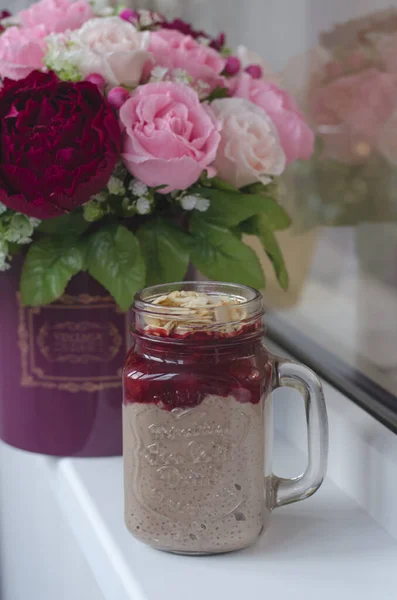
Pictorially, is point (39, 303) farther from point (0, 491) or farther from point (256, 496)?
point (0, 491)

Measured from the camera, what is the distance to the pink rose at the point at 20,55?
725mm

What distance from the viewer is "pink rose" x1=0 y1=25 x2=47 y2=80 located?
0.73m

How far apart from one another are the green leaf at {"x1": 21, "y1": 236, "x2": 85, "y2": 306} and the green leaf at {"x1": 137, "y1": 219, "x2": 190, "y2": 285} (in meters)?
0.06

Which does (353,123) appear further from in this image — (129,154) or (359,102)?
(129,154)

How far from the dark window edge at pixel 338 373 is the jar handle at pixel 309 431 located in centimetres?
13

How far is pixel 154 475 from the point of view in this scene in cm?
59

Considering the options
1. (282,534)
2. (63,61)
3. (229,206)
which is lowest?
(282,534)

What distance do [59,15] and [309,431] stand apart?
0.45 m

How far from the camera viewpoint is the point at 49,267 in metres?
0.72

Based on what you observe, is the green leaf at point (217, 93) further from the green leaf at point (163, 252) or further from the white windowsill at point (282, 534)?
the white windowsill at point (282, 534)

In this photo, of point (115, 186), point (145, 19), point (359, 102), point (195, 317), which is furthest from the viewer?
point (359, 102)

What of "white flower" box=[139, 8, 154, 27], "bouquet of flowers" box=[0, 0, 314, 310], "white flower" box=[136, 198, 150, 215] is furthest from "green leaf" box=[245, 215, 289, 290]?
"white flower" box=[139, 8, 154, 27]

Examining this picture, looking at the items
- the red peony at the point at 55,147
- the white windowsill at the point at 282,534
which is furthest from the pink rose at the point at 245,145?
the white windowsill at the point at 282,534

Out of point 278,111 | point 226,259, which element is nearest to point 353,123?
point 278,111
